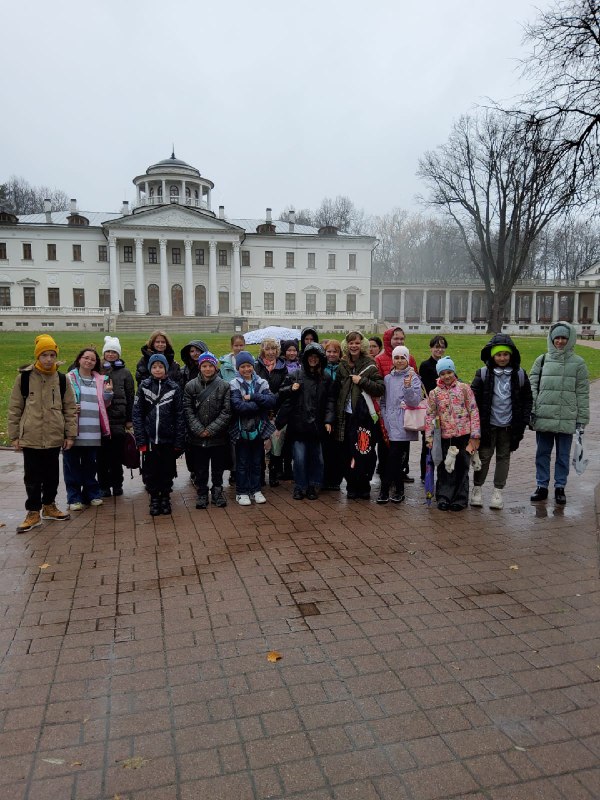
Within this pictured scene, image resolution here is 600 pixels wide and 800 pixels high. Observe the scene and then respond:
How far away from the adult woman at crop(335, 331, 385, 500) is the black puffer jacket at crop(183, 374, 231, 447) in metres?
1.38

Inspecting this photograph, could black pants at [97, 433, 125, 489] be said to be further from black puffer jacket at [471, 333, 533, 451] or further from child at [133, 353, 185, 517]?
black puffer jacket at [471, 333, 533, 451]

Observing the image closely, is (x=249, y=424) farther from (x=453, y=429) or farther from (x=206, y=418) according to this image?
(x=453, y=429)

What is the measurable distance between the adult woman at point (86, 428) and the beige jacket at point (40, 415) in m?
0.35

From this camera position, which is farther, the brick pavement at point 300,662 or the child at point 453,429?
the child at point 453,429

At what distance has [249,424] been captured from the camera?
21.7 feet

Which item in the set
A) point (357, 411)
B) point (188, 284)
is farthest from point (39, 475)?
point (188, 284)

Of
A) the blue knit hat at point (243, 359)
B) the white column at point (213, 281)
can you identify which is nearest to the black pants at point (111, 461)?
the blue knit hat at point (243, 359)

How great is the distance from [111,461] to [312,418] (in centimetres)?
254

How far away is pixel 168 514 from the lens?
6250 mm

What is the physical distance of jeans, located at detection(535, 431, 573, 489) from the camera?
21.7 ft

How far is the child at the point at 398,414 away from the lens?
661 centimetres

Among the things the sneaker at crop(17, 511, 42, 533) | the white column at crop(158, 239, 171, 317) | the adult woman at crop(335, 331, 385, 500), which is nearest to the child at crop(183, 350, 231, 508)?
the adult woman at crop(335, 331, 385, 500)

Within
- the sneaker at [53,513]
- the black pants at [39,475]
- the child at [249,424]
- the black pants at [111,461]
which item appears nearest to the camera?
the black pants at [39,475]

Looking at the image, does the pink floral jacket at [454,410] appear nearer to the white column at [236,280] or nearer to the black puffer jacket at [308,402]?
the black puffer jacket at [308,402]
